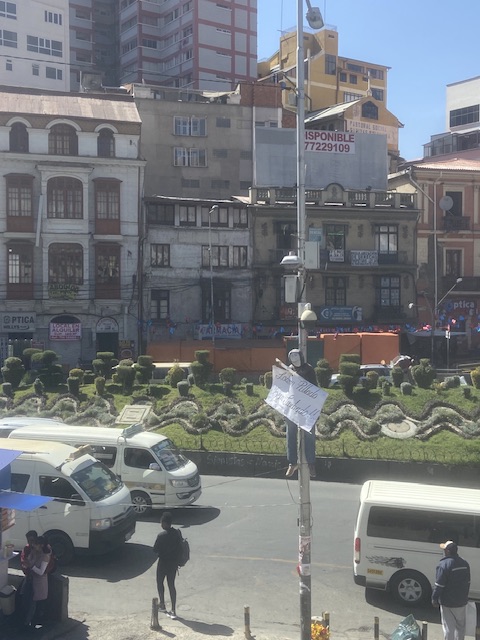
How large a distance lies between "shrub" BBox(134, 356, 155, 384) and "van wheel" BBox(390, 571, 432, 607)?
19.2 metres

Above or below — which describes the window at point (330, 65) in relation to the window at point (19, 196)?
above

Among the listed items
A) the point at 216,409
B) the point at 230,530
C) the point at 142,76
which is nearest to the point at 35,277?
the point at 216,409

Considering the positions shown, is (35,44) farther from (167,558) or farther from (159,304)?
(167,558)

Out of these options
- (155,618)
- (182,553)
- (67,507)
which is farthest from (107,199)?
(155,618)

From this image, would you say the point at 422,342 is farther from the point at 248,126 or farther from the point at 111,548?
the point at 111,548

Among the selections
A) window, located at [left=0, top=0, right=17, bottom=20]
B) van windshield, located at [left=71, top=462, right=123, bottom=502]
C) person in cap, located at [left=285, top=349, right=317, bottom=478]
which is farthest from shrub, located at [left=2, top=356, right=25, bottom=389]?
window, located at [left=0, top=0, right=17, bottom=20]

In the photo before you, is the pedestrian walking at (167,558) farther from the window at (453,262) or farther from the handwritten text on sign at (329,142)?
the handwritten text on sign at (329,142)

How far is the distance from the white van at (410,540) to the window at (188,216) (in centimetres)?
3429

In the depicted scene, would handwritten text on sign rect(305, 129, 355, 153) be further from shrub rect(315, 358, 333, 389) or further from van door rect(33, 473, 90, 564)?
van door rect(33, 473, 90, 564)

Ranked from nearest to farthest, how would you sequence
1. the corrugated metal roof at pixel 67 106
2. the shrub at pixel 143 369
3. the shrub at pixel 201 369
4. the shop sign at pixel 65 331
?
1. the shrub at pixel 201 369
2. the shrub at pixel 143 369
3. the shop sign at pixel 65 331
4. the corrugated metal roof at pixel 67 106

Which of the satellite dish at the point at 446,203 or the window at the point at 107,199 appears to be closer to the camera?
the window at the point at 107,199

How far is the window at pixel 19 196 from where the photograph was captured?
43688 mm

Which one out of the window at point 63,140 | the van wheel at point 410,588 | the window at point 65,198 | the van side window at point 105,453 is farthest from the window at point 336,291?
the van wheel at point 410,588

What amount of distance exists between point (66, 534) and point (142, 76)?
251ft
